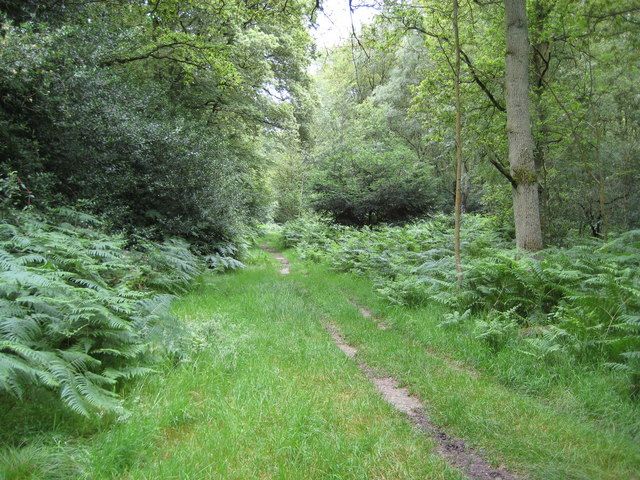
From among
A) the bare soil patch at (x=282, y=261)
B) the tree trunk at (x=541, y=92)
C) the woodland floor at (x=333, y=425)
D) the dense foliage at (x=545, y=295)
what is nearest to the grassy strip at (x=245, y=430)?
the woodland floor at (x=333, y=425)

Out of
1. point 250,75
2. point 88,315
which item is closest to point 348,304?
point 88,315

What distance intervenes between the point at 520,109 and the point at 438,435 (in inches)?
252

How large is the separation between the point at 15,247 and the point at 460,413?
580cm

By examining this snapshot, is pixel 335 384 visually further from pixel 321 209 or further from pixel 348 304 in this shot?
pixel 321 209

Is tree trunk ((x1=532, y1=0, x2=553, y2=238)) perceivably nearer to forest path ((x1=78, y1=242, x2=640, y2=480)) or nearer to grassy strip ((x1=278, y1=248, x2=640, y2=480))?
grassy strip ((x1=278, y1=248, x2=640, y2=480))

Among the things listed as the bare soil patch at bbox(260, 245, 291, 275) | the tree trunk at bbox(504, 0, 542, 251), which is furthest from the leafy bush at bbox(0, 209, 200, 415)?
the bare soil patch at bbox(260, 245, 291, 275)

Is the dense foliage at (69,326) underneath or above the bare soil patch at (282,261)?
above

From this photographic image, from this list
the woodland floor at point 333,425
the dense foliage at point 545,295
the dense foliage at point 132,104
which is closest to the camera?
the woodland floor at point 333,425

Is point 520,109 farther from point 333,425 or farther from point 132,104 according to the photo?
point 132,104

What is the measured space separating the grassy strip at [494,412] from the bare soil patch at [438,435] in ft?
0.31

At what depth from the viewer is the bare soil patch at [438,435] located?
10.1 feet

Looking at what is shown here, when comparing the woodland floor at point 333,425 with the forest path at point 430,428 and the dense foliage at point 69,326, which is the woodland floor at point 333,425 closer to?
the forest path at point 430,428

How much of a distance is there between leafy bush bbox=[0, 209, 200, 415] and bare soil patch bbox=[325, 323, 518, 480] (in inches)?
100

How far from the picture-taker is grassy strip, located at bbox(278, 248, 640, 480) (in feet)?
10.1
